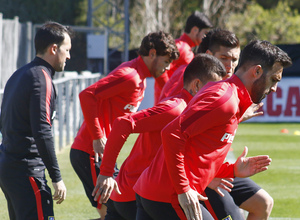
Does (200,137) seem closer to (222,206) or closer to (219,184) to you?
(219,184)

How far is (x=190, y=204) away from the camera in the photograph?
3828 mm

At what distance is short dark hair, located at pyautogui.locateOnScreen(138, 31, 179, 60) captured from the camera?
19.6 ft

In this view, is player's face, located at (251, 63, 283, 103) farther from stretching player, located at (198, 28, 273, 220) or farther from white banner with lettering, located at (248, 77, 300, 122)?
white banner with lettering, located at (248, 77, 300, 122)

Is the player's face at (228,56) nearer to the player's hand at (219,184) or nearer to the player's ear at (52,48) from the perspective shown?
the player's hand at (219,184)

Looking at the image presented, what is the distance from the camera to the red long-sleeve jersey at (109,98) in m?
5.97

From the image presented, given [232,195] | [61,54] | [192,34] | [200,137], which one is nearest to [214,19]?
[192,34]

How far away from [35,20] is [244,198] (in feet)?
90.7

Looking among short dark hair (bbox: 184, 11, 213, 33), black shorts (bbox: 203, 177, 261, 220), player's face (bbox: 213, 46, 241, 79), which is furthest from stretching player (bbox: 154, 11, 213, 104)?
black shorts (bbox: 203, 177, 261, 220)

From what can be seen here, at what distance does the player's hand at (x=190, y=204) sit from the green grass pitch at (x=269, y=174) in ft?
12.4

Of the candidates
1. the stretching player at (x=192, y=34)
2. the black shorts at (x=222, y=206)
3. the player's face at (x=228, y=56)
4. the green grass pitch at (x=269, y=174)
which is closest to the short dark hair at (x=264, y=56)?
the black shorts at (x=222, y=206)

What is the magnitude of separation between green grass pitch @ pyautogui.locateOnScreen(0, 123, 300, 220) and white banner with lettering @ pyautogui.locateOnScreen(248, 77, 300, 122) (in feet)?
4.27

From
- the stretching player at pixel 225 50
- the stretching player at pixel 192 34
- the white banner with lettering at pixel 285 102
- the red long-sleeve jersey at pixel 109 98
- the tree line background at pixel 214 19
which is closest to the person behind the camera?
the stretching player at pixel 225 50

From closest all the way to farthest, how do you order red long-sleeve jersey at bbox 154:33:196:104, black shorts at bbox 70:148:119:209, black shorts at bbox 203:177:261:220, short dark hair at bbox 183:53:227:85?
short dark hair at bbox 183:53:227:85, black shorts at bbox 203:177:261:220, black shorts at bbox 70:148:119:209, red long-sleeve jersey at bbox 154:33:196:104

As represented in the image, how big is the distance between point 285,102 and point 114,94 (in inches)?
551
